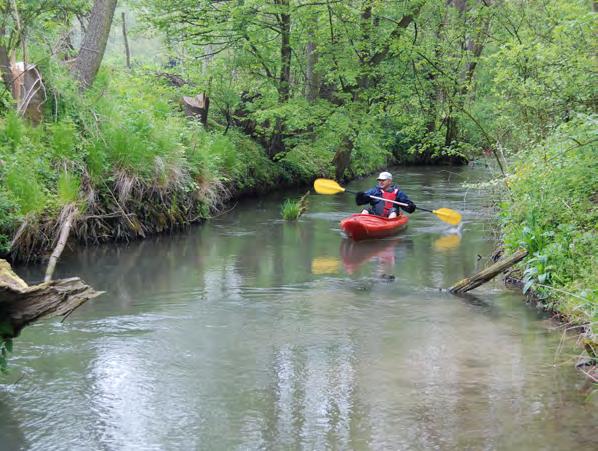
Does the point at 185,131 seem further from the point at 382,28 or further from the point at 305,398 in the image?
the point at 305,398

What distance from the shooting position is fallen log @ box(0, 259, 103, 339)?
469 cm

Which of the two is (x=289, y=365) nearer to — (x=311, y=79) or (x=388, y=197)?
(x=388, y=197)

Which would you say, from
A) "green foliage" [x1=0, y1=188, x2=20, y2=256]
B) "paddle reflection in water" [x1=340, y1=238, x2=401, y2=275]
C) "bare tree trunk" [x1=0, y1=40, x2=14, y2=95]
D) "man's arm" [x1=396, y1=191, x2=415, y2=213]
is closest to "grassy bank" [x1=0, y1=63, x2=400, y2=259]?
"green foliage" [x1=0, y1=188, x2=20, y2=256]

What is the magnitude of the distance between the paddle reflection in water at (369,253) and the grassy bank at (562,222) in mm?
2525

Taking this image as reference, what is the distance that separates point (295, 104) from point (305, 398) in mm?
12574

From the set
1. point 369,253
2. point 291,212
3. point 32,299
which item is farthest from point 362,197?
point 32,299

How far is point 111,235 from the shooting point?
11641 mm

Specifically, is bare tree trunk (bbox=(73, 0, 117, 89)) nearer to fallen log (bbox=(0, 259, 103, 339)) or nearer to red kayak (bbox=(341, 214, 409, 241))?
red kayak (bbox=(341, 214, 409, 241))

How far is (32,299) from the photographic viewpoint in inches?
188

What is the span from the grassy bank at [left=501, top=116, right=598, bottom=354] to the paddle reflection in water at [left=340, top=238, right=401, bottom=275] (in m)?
2.53

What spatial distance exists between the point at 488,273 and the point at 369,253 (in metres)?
3.99

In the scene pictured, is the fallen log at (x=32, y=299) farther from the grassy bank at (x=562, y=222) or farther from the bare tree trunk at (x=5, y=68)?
the bare tree trunk at (x=5, y=68)

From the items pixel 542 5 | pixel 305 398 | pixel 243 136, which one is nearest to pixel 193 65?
pixel 243 136

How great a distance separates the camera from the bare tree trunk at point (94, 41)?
12.4 m
